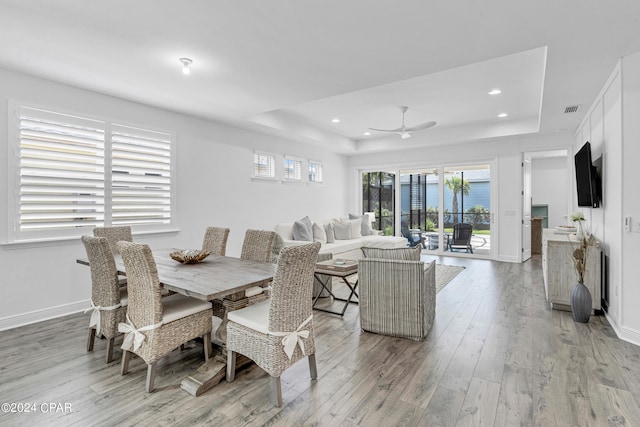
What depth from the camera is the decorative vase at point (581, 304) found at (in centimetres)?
334

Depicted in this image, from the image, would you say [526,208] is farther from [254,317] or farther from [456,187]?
[254,317]

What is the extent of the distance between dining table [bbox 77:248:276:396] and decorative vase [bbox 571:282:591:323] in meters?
3.17

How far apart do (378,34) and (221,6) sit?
3.96 ft

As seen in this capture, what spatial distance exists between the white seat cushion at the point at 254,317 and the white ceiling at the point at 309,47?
2.13 meters

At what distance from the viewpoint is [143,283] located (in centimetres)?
219

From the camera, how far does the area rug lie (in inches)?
197

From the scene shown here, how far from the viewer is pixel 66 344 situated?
9.69 feet

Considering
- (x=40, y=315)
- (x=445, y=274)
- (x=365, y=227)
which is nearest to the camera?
(x=40, y=315)

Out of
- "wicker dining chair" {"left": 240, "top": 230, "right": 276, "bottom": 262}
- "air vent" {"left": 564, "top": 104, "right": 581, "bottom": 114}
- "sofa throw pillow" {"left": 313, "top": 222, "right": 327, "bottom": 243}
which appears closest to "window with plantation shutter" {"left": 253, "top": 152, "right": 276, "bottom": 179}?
"sofa throw pillow" {"left": 313, "top": 222, "right": 327, "bottom": 243}

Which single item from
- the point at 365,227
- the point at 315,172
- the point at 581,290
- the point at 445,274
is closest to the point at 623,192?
the point at 581,290

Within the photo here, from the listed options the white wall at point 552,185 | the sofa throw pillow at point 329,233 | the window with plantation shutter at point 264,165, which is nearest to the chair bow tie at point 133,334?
the window with plantation shutter at point 264,165

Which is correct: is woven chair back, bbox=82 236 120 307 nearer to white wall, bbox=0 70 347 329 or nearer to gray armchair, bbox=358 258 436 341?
white wall, bbox=0 70 347 329

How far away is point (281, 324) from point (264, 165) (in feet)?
15.0

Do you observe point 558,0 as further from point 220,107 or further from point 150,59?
point 220,107
